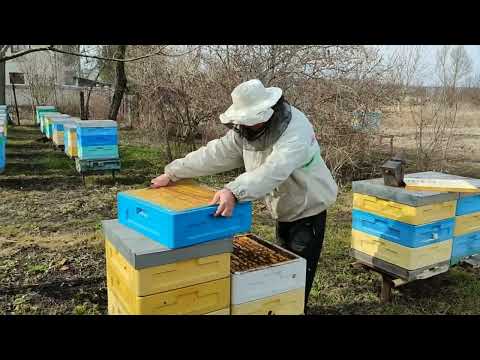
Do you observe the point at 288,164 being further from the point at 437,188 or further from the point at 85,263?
the point at 85,263

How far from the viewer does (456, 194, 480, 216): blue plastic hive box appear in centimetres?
325

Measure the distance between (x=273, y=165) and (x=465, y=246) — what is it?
213cm

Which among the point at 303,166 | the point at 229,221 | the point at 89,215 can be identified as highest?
the point at 303,166

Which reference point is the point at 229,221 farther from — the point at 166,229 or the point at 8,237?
the point at 8,237

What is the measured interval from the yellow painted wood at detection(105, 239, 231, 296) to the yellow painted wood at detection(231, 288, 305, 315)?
0.20m

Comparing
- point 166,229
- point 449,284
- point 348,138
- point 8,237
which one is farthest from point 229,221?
point 348,138

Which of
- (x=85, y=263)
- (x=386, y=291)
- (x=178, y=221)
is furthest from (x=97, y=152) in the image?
(x=178, y=221)

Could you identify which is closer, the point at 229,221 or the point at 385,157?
Result: the point at 229,221

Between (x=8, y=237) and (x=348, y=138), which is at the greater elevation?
(x=348, y=138)

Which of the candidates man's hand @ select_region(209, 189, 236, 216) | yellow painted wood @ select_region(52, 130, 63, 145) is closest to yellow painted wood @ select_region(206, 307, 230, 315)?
man's hand @ select_region(209, 189, 236, 216)

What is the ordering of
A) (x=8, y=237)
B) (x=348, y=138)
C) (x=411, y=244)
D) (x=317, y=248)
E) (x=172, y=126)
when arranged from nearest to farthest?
(x=317, y=248)
(x=411, y=244)
(x=8, y=237)
(x=348, y=138)
(x=172, y=126)

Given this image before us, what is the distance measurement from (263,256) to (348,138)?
15.9ft

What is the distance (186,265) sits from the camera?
1.94m

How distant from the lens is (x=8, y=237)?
15.8ft
